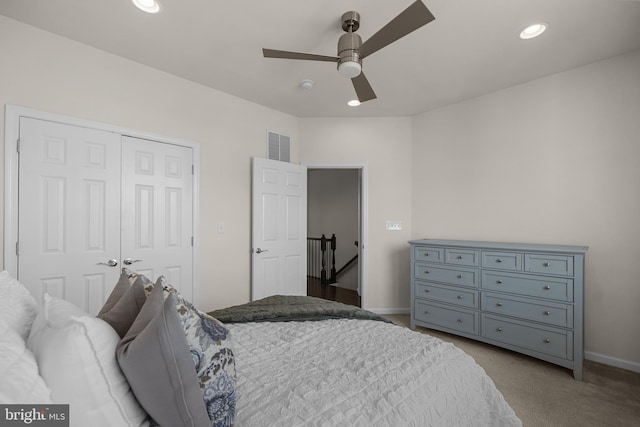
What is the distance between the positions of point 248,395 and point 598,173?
3369 millimetres

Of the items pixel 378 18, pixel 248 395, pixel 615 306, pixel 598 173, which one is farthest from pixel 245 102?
pixel 615 306

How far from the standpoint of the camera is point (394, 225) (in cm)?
411

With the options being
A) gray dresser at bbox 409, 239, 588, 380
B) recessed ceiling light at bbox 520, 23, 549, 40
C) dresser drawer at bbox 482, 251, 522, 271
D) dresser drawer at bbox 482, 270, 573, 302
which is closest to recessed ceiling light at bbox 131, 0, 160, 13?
recessed ceiling light at bbox 520, 23, 549, 40

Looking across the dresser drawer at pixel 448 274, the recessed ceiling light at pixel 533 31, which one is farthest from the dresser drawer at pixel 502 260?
the recessed ceiling light at pixel 533 31

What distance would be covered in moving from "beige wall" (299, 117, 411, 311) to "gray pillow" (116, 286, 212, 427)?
3473mm

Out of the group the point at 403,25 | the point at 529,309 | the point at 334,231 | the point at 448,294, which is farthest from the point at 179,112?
the point at 334,231

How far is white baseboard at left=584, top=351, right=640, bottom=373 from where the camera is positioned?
250cm

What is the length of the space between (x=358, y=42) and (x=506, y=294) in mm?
2524

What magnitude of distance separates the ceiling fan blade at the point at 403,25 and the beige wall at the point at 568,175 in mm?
2213

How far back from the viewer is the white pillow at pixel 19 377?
58cm

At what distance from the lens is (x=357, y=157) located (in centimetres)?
414

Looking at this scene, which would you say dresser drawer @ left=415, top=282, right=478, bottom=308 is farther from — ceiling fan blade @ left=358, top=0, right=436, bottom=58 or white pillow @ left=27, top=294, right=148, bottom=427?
white pillow @ left=27, top=294, right=148, bottom=427

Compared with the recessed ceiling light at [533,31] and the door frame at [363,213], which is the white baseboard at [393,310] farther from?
the recessed ceiling light at [533,31]

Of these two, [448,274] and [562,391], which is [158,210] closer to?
[448,274]
